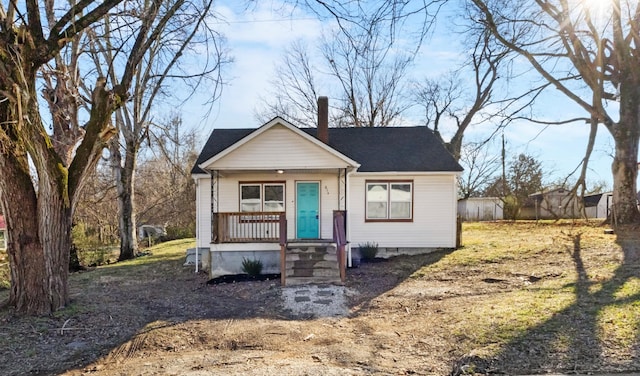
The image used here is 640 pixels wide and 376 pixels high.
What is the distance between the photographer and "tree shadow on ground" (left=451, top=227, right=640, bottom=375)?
4.68 metres

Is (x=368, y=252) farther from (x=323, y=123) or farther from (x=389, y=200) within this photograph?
(x=323, y=123)

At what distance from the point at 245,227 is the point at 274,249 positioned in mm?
1289

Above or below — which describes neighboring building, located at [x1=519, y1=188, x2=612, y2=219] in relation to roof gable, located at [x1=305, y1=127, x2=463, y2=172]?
below

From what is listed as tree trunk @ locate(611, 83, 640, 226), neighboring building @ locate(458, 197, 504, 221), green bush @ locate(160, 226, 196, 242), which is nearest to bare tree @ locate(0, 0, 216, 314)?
tree trunk @ locate(611, 83, 640, 226)

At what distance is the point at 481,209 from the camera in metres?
33.9

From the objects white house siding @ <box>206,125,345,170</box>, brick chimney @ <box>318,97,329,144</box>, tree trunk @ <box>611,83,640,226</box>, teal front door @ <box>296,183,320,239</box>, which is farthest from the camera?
tree trunk @ <box>611,83,640,226</box>

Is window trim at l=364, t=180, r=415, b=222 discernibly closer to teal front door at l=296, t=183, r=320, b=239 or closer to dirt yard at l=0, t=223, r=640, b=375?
teal front door at l=296, t=183, r=320, b=239

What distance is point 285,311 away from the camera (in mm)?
8188

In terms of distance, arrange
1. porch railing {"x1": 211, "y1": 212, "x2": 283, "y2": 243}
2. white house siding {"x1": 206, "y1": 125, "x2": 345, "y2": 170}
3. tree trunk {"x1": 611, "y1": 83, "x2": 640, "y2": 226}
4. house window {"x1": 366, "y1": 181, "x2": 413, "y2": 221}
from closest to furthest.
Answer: porch railing {"x1": 211, "y1": 212, "x2": 283, "y2": 243} < white house siding {"x1": 206, "y1": 125, "x2": 345, "y2": 170} < house window {"x1": 366, "y1": 181, "x2": 413, "y2": 221} < tree trunk {"x1": 611, "y1": 83, "x2": 640, "y2": 226}

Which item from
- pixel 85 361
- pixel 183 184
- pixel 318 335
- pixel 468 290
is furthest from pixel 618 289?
pixel 183 184

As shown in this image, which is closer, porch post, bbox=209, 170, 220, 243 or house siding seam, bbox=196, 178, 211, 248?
porch post, bbox=209, 170, 220, 243

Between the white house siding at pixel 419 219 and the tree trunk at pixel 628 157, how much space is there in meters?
6.52

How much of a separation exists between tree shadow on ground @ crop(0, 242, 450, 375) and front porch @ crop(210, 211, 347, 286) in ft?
2.04

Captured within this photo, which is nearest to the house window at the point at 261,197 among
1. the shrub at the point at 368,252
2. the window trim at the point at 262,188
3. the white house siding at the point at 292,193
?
the window trim at the point at 262,188
